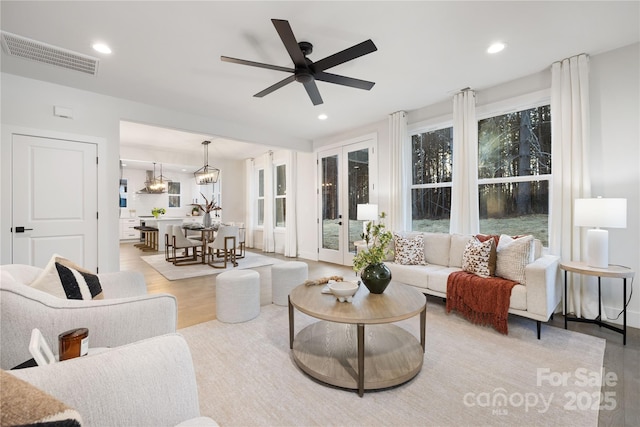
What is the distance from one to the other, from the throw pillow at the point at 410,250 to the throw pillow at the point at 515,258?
91 cm

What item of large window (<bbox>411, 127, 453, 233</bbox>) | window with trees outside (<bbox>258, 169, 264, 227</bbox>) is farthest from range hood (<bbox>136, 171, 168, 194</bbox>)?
large window (<bbox>411, 127, 453, 233</bbox>)

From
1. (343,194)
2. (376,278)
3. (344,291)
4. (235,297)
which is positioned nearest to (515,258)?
(376,278)

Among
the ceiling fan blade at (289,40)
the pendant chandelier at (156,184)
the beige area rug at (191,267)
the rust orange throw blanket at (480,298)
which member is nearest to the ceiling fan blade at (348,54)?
the ceiling fan blade at (289,40)

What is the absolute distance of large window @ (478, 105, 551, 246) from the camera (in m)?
3.45

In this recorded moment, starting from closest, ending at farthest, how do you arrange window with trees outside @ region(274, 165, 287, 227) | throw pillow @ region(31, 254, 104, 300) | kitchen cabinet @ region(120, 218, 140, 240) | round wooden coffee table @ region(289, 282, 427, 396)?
throw pillow @ region(31, 254, 104, 300), round wooden coffee table @ region(289, 282, 427, 396), window with trees outside @ region(274, 165, 287, 227), kitchen cabinet @ region(120, 218, 140, 240)

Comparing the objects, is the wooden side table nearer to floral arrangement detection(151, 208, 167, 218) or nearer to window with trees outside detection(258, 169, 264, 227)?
window with trees outside detection(258, 169, 264, 227)

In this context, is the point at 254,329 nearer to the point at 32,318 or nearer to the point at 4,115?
the point at 32,318

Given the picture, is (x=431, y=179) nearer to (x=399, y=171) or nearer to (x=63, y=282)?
(x=399, y=171)

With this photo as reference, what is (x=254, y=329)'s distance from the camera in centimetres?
272

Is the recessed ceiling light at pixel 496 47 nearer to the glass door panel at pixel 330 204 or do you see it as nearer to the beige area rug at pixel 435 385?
the beige area rug at pixel 435 385

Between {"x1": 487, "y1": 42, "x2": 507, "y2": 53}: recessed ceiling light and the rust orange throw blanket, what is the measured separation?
2.34 meters

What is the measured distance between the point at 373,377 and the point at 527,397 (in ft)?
3.16

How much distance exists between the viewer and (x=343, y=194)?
A: 5746 mm

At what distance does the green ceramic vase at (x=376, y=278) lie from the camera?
223 centimetres
